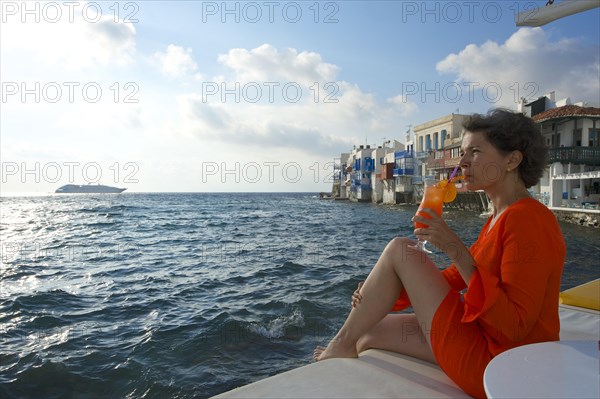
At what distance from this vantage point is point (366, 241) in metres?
14.7

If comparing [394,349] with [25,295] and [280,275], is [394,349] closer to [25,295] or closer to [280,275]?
[280,275]

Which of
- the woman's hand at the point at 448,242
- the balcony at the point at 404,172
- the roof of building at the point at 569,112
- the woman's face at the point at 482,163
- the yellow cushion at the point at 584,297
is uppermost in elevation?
the roof of building at the point at 569,112

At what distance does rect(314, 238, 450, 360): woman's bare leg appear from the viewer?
2.02m

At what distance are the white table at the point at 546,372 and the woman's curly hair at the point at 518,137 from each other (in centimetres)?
82

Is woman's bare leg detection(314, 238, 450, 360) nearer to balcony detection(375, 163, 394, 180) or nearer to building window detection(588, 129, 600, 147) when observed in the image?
building window detection(588, 129, 600, 147)

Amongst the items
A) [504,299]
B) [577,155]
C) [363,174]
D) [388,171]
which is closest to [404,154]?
[388,171]

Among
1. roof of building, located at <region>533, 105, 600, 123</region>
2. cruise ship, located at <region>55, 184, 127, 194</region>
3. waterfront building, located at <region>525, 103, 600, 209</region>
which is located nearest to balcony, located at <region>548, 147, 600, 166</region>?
waterfront building, located at <region>525, 103, 600, 209</region>

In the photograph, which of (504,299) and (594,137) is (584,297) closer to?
(504,299)

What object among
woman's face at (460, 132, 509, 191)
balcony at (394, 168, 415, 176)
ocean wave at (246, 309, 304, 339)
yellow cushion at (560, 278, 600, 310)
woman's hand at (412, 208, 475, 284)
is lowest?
ocean wave at (246, 309, 304, 339)

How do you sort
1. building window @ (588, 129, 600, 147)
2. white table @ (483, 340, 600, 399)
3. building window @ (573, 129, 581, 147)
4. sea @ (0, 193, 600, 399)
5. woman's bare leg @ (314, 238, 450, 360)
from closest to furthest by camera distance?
white table @ (483, 340, 600, 399) → woman's bare leg @ (314, 238, 450, 360) → sea @ (0, 193, 600, 399) → building window @ (588, 129, 600, 147) → building window @ (573, 129, 581, 147)

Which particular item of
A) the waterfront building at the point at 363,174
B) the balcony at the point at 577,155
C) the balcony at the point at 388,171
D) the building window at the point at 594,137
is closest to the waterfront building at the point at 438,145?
the balcony at the point at 388,171

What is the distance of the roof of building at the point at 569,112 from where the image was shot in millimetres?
26562

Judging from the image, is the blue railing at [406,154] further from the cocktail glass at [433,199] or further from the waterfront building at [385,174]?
the cocktail glass at [433,199]

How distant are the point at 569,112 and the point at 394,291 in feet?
102
